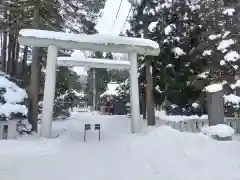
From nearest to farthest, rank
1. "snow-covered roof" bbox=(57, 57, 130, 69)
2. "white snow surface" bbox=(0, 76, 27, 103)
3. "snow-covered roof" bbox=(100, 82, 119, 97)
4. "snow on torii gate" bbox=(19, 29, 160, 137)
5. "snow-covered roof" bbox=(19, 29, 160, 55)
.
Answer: "snow-covered roof" bbox=(19, 29, 160, 55) → "snow on torii gate" bbox=(19, 29, 160, 137) → "white snow surface" bbox=(0, 76, 27, 103) → "snow-covered roof" bbox=(57, 57, 130, 69) → "snow-covered roof" bbox=(100, 82, 119, 97)

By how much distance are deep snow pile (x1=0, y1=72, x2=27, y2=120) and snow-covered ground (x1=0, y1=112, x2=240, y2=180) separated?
2.01 metres

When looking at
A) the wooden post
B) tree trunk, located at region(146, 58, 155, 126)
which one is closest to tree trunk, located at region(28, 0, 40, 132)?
tree trunk, located at region(146, 58, 155, 126)

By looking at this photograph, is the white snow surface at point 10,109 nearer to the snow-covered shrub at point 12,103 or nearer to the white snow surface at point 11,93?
the snow-covered shrub at point 12,103

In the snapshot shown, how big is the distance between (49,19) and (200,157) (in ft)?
42.1

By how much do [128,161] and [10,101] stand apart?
7563 millimetres

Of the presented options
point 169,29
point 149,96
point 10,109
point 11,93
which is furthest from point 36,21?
point 149,96

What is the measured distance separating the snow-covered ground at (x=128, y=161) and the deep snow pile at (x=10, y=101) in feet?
6.60

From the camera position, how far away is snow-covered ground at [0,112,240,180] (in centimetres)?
646

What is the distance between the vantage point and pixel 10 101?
542 inches

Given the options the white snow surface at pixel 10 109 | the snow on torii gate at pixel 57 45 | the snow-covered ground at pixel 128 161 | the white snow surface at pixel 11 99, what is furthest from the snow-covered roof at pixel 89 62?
the snow-covered ground at pixel 128 161

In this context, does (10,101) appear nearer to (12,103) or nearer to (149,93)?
(12,103)

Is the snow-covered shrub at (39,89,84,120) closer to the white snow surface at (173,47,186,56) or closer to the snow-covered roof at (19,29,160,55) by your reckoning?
the white snow surface at (173,47,186,56)

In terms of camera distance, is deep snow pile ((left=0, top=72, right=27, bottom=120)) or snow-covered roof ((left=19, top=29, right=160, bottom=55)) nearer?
deep snow pile ((left=0, top=72, right=27, bottom=120))

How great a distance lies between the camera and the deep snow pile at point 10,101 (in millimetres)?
12974
